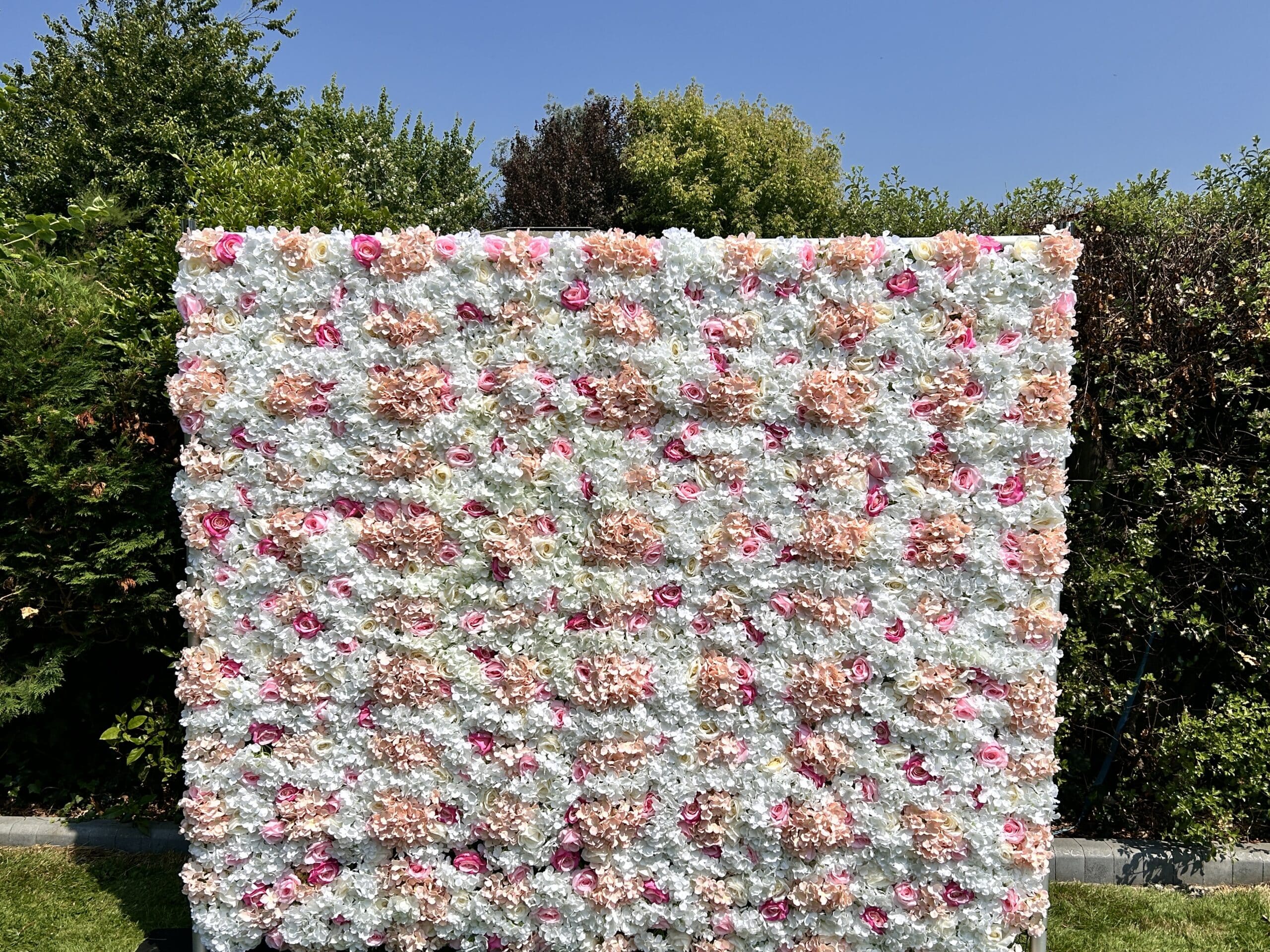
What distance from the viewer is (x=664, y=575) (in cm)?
270

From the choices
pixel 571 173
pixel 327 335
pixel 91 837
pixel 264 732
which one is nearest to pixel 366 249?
pixel 327 335

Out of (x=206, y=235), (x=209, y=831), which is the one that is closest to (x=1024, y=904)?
(x=209, y=831)

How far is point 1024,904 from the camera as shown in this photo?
2717 mm

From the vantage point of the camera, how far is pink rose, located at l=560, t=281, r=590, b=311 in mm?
2684

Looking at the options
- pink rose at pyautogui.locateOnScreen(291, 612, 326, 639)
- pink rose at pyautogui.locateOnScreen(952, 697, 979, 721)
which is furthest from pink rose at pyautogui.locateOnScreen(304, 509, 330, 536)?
pink rose at pyautogui.locateOnScreen(952, 697, 979, 721)

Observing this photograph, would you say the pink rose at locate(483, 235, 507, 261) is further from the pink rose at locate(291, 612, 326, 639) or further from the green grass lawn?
the green grass lawn

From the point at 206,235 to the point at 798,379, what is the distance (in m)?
2.18

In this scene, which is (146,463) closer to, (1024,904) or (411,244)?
(411,244)

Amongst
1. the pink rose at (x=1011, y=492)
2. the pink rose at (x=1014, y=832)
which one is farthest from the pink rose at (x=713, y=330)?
the pink rose at (x=1014, y=832)

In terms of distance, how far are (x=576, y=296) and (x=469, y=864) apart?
2.04 metres

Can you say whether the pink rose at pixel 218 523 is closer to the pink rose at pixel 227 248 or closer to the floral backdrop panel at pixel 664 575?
the floral backdrop panel at pixel 664 575

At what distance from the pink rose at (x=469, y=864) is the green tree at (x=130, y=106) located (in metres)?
12.5

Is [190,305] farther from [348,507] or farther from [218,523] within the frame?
[348,507]

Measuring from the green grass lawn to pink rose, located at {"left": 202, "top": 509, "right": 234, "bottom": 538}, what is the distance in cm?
176
